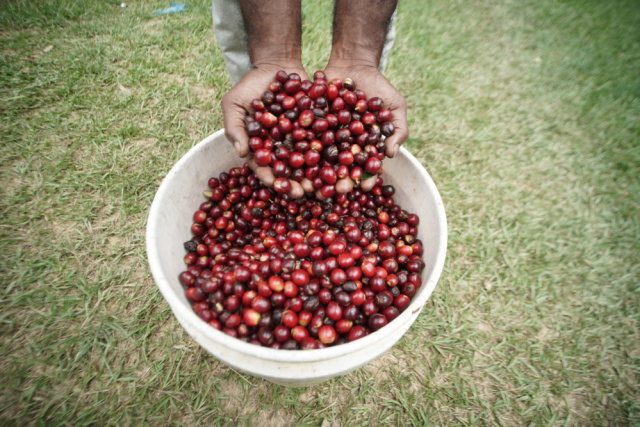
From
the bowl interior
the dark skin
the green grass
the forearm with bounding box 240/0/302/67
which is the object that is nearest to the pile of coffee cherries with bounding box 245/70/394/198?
the dark skin

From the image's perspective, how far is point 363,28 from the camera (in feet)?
10.8

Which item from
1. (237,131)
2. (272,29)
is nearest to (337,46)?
(272,29)

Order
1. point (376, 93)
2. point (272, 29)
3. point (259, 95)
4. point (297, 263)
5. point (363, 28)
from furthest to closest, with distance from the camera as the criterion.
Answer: point (363, 28)
point (272, 29)
point (376, 93)
point (259, 95)
point (297, 263)

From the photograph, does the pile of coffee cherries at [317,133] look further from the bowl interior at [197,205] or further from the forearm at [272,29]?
the forearm at [272,29]

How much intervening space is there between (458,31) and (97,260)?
7.98 m

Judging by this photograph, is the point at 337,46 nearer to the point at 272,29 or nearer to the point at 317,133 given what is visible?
the point at 272,29

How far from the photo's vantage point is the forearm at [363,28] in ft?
10.7

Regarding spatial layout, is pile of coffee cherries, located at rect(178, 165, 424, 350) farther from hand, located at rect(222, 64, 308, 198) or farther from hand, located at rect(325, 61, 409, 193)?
hand, located at rect(325, 61, 409, 193)

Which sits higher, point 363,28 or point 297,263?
point 363,28

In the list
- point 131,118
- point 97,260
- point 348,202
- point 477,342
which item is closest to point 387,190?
point 348,202

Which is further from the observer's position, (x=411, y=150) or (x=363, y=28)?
(x=411, y=150)

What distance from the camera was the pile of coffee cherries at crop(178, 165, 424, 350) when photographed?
2.23 metres

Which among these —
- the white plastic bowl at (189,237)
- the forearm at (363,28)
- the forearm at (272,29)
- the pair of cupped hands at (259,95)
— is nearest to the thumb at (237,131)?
the pair of cupped hands at (259,95)

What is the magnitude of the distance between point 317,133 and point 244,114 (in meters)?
0.65
